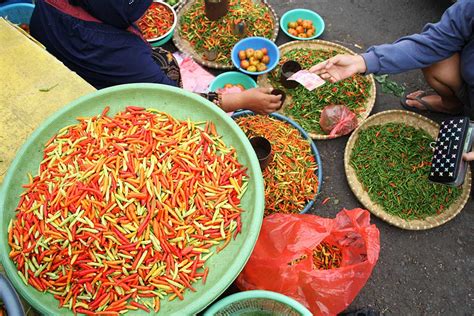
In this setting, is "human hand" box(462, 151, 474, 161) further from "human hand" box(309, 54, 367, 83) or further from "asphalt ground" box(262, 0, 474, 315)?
"human hand" box(309, 54, 367, 83)

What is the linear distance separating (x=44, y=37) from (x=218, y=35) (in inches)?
67.9

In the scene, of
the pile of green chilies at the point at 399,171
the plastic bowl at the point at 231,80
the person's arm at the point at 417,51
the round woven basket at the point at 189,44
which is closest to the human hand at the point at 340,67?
the person's arm at the point at 417,51

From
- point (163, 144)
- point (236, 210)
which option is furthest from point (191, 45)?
point (236, 210)

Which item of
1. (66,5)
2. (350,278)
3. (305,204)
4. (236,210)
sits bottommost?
(305,204)

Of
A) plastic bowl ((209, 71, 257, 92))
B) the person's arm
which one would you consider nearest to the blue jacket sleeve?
the person's arm

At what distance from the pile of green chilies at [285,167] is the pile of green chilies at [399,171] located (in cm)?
43

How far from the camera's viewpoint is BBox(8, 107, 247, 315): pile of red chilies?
1417 millimetres

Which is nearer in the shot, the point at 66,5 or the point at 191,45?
the point at 66,5

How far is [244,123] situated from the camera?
287 centimetres

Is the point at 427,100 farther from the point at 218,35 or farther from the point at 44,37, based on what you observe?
the point at 44,37

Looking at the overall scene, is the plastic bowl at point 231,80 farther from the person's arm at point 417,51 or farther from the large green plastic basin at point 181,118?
the large green plastic basin at point 181,118

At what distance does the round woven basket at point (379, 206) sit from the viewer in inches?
106

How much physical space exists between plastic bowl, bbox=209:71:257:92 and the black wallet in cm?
158

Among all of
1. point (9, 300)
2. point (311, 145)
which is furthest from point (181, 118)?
point (311, 145)
